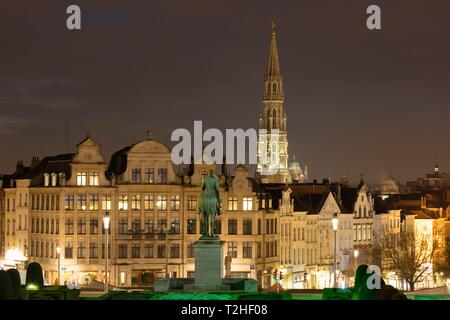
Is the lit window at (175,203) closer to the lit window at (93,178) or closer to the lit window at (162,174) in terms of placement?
the lit window at (162,174)

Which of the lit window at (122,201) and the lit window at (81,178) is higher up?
the lit window at (81,178)

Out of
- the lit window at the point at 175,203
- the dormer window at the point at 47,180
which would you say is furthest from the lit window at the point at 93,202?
the lit window at the point at 175,203

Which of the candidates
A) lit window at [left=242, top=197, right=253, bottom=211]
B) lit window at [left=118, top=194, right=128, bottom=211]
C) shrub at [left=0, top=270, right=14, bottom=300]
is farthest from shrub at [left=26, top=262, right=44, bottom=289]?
lit window at [left=242, top=197, right=253, bottom=211]

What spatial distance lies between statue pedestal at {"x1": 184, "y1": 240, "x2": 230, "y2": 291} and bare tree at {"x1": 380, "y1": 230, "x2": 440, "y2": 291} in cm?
3746

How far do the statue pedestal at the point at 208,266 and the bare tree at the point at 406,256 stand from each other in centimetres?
3746

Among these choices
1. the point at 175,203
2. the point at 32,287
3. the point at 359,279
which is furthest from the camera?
the point at 175,203

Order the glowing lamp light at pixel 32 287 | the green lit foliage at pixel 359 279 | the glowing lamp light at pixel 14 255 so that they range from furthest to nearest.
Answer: the glowing lamp light at pixel 14 255, the glowing lamp light at pixel 32 287, the green lit foliage at pixel 359 279

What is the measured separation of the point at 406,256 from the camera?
133500 millimetres

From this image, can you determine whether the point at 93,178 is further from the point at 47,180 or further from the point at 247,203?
the point at 247,203

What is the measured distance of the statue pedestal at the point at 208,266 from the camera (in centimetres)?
8731

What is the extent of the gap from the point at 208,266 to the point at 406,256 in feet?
158

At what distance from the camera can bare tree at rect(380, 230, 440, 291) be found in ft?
428

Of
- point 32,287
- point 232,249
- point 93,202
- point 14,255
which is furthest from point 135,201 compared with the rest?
point 32,287

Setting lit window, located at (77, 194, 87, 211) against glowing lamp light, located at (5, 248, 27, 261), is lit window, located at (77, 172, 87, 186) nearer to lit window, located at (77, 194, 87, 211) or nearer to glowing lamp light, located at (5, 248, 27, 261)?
lit window, located at (77, 194, 87, 211)
